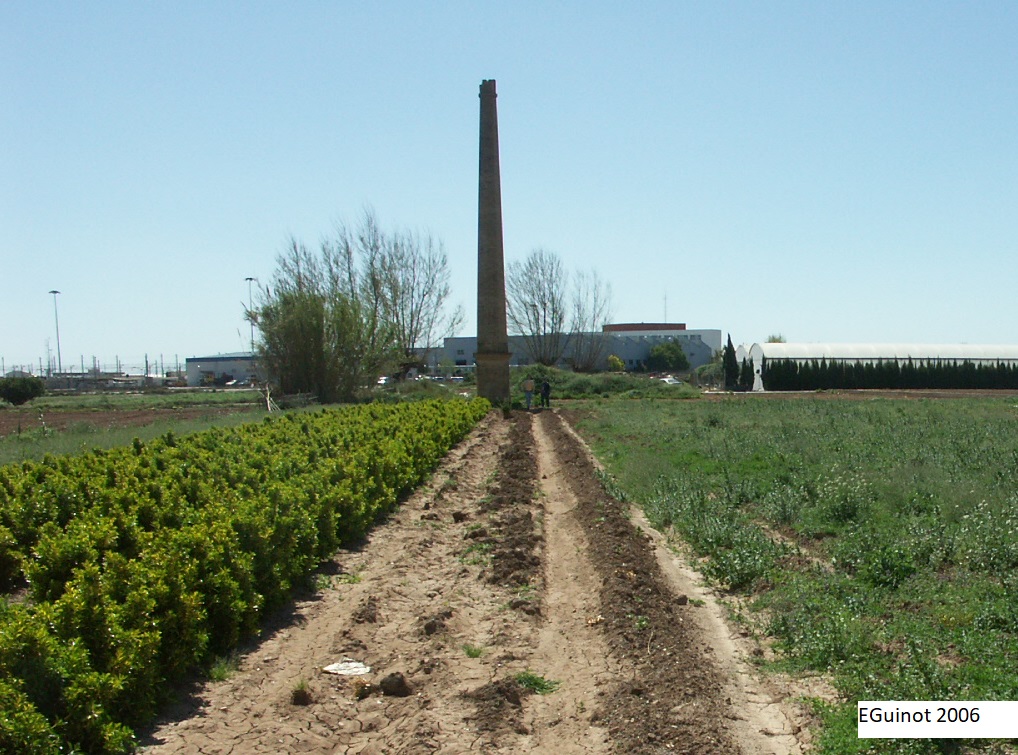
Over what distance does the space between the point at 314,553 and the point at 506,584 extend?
90.1 inches

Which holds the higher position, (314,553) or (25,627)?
(25,627)

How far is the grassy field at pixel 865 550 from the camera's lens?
5.80 metres

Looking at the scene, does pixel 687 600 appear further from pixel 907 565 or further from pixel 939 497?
pixel 939 497

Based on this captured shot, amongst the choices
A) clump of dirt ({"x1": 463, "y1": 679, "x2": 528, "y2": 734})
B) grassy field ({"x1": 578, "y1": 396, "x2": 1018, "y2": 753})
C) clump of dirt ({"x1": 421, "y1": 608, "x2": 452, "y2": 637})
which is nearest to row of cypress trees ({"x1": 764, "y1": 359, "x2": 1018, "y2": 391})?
grassy field ({"x1": 578, "y1": 396, "x2": 1018, "y2": 753})

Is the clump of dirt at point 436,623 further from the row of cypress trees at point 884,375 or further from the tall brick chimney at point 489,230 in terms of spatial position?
the row of cypress trees at point 884,375

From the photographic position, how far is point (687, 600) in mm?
8430

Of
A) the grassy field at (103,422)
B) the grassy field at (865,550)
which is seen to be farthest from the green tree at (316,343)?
the grassy field at (865,550)

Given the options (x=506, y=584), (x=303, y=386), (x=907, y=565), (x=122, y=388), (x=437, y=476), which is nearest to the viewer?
(x=907, y=565)

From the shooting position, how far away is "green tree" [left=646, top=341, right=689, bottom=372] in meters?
96.3

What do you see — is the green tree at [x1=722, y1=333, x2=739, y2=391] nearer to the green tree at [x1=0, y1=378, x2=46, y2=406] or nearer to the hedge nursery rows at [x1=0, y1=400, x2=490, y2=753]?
the green tree at [x1=0, y1=378, x2=46, y2=406]

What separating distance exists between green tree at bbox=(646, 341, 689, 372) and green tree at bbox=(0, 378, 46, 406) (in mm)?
62894

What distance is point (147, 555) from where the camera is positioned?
7.04 metres

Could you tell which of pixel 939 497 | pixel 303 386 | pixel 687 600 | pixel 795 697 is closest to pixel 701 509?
pixel 939 497

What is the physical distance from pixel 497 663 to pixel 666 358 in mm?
90852
